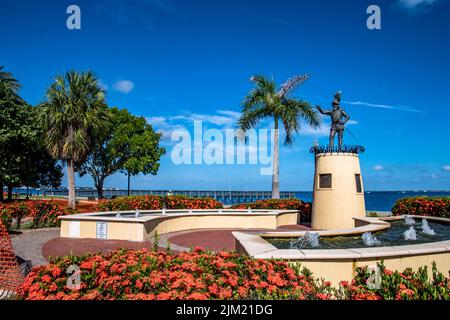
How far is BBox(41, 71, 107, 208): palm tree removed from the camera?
24.3m

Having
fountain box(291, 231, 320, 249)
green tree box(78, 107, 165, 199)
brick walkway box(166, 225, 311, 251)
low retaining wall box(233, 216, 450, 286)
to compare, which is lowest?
brick walkway box(166, 225, 311, 251)

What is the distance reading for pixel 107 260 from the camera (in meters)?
6.10

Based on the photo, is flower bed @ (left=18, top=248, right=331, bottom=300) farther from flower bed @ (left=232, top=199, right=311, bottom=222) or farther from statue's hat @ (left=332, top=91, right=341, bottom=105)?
flower bed @ (left=232, top=199, right=311, bottom=222)

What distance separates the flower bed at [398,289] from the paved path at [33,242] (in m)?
8.81

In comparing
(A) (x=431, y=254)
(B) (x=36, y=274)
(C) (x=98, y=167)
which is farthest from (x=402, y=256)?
(C) (x=98, y=167)

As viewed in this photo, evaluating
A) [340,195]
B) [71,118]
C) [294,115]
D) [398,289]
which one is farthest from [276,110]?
[398,289]

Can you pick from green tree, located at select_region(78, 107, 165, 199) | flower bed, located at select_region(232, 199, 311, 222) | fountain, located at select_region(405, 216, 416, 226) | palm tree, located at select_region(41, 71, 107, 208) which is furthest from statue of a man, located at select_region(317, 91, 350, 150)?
green tree, located at select_region(78, 107, 165, 199)

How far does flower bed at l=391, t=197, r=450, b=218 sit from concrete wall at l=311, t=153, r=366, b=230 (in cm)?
519

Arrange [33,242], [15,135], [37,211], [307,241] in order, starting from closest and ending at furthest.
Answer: [307,241]
[33,242]
[37,211]
[15,135]

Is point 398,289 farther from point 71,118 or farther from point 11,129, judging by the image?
point 11,129

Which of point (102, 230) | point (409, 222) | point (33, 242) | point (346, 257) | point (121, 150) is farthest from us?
point (121, 150)

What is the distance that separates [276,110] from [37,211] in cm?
1782

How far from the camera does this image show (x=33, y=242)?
1299 centimetres

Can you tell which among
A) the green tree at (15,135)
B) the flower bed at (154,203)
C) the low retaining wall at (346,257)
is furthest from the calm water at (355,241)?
the green tree at (15,135)
